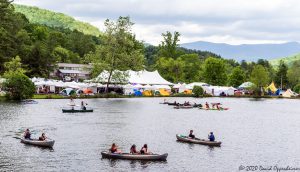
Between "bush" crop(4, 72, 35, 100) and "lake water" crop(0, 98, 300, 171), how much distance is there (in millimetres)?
12195

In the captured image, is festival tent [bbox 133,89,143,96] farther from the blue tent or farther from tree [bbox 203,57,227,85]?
tree [bbox 203,57,227,85]

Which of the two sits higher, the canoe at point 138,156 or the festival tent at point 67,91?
the festival tent at point 67,91

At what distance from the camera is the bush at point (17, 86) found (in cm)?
9512

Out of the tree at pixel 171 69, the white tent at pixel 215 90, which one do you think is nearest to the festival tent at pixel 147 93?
the white tent at pixel 215 90

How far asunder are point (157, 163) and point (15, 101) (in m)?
62.2

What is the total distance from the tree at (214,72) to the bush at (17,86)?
98.1 m

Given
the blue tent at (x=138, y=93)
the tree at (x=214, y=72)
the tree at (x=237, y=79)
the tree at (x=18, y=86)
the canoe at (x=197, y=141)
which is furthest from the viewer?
→ the tree at (x=237, y=79)

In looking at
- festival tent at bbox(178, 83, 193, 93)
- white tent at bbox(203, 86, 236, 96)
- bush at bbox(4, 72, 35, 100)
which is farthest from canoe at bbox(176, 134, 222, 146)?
white tent at bbox(203, 86, 236, 96)

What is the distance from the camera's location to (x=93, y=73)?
130375 millimetres

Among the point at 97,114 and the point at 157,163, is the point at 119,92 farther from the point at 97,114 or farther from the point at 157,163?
the point at 157,163

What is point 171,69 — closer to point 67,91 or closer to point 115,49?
point 115,49

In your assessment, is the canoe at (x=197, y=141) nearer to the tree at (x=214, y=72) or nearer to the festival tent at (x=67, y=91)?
the festival tent at (x=67, y=91)

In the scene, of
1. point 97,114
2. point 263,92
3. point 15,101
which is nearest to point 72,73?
point 263,92

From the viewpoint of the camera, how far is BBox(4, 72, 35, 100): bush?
95.1 metres
